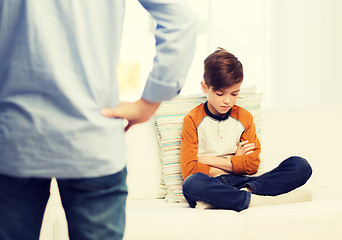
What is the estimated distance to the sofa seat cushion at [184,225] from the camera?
176 cm

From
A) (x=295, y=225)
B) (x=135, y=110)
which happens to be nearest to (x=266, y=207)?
(x=295, y=225)

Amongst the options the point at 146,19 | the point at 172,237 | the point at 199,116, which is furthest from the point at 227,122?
the point at 146,19

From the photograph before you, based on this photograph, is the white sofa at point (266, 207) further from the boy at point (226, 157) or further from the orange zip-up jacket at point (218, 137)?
the orange zip-up jacket at point (218, 137)

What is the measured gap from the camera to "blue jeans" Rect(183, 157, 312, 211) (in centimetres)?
191

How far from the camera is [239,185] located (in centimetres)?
211

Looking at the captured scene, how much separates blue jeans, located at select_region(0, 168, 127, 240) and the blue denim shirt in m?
0.02

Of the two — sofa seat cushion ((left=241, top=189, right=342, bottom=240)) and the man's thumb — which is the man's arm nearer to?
the man's thumb

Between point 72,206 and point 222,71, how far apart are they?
1.47 m

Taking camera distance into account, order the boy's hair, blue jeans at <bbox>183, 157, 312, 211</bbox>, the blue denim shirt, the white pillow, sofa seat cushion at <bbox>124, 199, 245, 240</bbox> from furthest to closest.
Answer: the white pillow, the boy's hair, blue jeans at <bbox>183, 157, 312, 211</bbox>, sofa seat cushion at <bbox>124, 199, 245, 240</bbox>, the blue denim shirt

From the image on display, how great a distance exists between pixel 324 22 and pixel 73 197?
2.98m

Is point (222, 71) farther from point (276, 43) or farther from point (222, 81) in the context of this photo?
point (276, 43)

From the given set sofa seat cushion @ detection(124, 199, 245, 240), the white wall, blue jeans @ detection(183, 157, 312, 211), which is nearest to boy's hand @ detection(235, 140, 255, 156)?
blue jeans @ detection(183, 157, 312, 211)

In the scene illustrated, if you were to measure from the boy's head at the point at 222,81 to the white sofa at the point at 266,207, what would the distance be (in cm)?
38

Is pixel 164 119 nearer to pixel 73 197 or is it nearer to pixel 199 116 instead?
pixel 199 116
